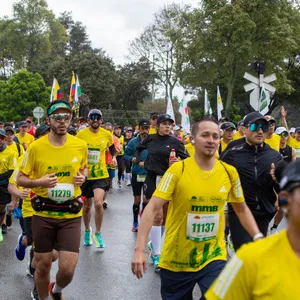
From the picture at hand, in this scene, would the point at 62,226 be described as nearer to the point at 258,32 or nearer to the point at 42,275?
the point at 42,275

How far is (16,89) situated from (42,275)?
144 feet

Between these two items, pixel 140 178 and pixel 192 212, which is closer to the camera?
pixel 192 212

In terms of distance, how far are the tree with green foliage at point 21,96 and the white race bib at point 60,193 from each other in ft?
140

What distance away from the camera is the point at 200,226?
3869 mm

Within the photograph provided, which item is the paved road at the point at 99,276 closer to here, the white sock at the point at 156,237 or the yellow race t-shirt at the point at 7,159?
the white sock at the point at 156,237

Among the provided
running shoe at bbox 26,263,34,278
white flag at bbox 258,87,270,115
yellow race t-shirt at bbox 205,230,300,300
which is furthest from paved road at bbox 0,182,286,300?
white flag at bbox 258,87,270,115

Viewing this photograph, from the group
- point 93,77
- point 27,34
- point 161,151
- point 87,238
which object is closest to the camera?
point 161,151

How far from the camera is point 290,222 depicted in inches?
79.9

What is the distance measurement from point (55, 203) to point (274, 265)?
3347 mm

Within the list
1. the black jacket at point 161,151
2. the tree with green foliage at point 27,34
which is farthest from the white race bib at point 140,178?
the tree with green foliage at point 27,34

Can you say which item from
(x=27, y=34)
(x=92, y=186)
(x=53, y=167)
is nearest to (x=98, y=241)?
(x=92, y=186)

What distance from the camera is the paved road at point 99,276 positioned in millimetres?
5984

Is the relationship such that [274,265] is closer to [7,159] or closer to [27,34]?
[7,159]

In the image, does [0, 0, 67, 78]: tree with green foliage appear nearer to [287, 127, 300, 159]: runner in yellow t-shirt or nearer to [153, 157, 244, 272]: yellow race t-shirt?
[287, 127, 300, 159]: runner in yellow t-shirt
